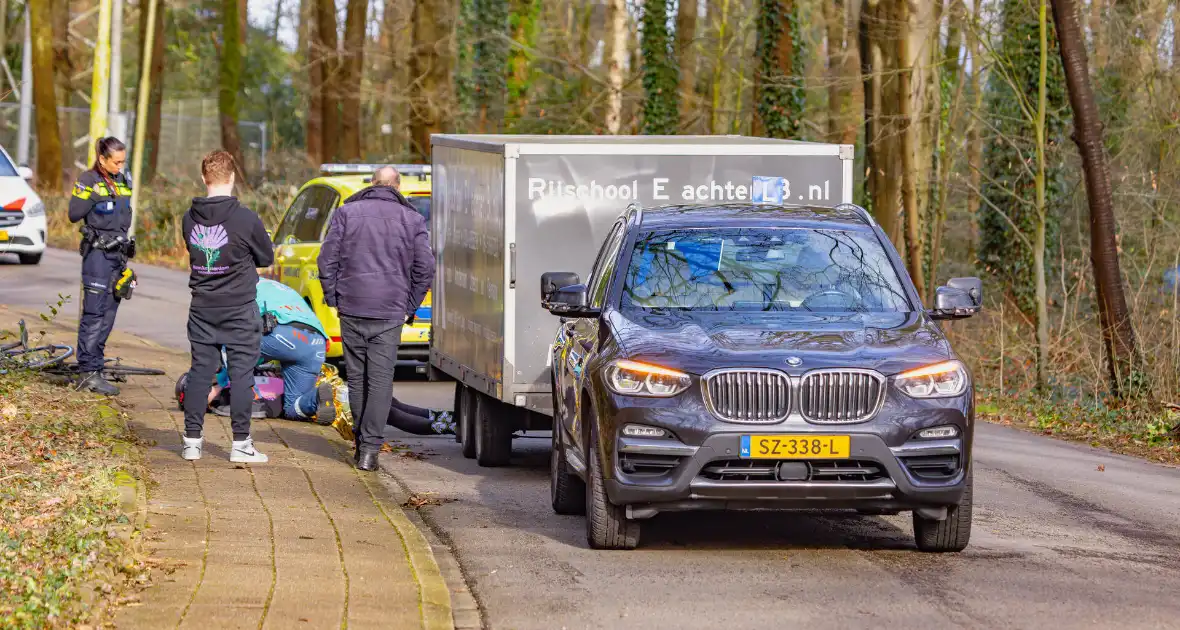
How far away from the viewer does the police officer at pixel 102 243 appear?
13.4m

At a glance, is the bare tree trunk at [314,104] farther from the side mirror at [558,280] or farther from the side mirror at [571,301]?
the side mirror at [571,301]

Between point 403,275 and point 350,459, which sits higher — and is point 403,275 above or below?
above

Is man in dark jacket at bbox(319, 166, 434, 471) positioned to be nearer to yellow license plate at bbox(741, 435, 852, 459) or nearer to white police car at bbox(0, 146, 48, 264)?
yellow license plate at bbox(741, 435, 852, 459)

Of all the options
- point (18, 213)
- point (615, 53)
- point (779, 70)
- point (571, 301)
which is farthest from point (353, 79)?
point (571, 301)

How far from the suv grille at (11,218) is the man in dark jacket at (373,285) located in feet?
55.4

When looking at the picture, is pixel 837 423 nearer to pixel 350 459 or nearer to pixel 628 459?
pixel 628 459

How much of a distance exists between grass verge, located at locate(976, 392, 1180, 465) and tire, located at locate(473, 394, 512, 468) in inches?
211

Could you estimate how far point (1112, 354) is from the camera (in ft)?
60.9

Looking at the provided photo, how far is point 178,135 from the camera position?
5897 cm

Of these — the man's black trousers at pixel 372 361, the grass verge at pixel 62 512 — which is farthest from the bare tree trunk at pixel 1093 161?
the grass verge at pixel 62 512

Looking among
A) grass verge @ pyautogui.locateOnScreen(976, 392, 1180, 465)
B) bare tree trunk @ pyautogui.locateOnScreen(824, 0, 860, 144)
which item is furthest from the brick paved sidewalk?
bare tree trunk @ pyautogui.locateOnScreen(824, 0, 860, 144)

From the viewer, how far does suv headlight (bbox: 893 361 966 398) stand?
26.9ft

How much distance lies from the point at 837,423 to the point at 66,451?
478 cm

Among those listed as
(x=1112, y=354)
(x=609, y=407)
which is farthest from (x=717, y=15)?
(x=609, y=407)
